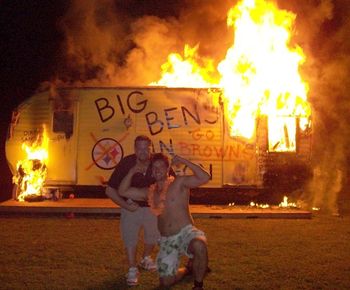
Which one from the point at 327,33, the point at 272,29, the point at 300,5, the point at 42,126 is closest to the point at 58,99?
the point at 42,126

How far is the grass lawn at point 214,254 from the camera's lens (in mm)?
5719

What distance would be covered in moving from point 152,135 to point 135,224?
531cm

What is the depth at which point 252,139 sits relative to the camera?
1093 cm

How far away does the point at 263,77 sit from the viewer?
37.0 ft

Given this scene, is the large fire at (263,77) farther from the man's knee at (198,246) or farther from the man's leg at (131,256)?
the man's knee at (198,246)

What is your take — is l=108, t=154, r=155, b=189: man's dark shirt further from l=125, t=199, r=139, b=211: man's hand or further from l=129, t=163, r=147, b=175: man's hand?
l=125, t=199, r=139, b=211: man's hand

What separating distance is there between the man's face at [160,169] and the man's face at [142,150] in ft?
1.24

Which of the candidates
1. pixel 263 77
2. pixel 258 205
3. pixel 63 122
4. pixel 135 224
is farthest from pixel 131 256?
pixel 263 77

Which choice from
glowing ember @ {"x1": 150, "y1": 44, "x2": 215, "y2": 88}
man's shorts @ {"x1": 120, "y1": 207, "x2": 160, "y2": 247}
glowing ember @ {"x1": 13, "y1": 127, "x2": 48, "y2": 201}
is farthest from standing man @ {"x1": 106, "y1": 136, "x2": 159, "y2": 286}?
glowing ember @ {"x1": 150, "y1": 44, "x2": 215, "y2": 88}

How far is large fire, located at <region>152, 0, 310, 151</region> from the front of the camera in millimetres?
10977

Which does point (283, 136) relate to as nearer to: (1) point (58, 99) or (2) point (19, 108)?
(1) point (58, 99)

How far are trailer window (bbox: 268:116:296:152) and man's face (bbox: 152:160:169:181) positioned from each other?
6.04m

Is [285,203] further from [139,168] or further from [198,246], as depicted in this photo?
[198,246]

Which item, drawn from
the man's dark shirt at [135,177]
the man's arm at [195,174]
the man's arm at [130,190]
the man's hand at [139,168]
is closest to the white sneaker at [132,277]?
the man's arm at [130,190]
